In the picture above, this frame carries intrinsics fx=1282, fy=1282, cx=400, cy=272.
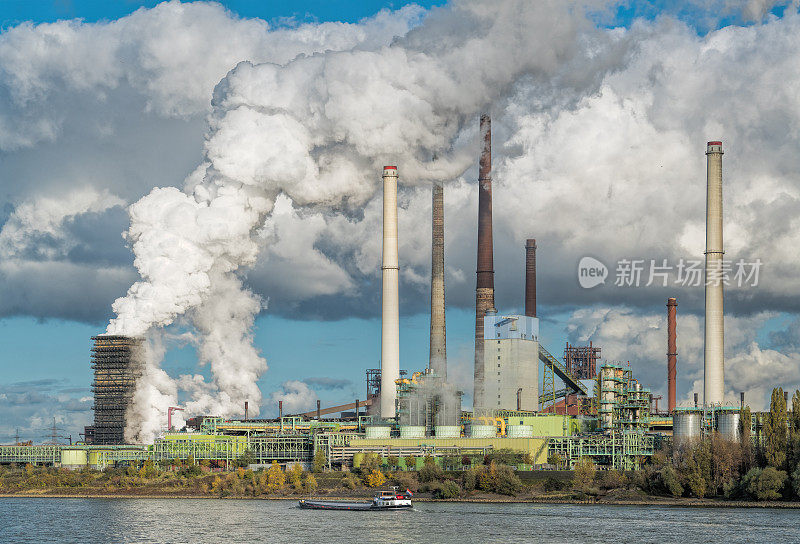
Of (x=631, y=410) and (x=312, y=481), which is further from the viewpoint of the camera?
(x=631, y=410)

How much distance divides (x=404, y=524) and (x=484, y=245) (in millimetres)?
54540

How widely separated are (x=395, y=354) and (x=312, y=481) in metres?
19.2

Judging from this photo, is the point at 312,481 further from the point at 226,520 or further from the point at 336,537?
the point at 336,537

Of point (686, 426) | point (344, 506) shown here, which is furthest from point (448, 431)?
point (344, 506)

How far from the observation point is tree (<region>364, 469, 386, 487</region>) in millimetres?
113750

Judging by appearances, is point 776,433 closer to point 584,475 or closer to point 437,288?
point 584,475

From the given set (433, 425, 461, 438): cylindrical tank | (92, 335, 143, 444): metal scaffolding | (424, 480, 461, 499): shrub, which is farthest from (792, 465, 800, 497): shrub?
(92, 335, 143, 444): metal scaffolding

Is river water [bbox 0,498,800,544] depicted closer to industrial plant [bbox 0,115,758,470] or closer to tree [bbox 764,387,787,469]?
tree [bbox 764,387,787,469]

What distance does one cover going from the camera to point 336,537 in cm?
7919

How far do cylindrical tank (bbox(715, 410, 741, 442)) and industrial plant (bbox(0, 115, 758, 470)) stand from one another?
0.29 ft

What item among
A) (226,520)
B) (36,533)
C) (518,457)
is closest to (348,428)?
(518,457)

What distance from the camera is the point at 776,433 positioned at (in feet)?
328

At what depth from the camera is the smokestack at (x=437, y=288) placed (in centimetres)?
13988

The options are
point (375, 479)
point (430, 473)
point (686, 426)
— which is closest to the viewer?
point (430, 473)
